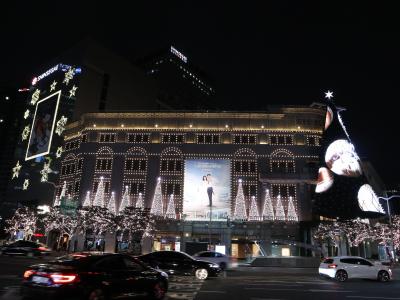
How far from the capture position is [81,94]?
73500 millimetres

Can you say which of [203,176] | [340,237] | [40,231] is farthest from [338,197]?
[40,231]

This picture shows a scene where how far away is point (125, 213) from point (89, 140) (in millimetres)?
17168

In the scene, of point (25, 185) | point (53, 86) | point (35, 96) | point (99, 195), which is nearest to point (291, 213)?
point (99, 195)

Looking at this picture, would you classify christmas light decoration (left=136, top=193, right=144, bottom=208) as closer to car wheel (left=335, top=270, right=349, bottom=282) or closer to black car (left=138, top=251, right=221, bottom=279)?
black car (left=138, top=251, right=221, bottom=279)

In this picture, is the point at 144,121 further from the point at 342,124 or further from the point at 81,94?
the point at 342,124

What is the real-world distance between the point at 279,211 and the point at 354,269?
1292 inches

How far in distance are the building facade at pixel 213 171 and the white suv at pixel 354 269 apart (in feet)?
99.6

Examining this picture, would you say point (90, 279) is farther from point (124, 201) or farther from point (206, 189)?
point (124, 201)

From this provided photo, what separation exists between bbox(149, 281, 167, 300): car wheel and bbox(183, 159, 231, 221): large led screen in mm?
41539

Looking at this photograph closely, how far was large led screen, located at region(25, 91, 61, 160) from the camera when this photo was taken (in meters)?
75.6

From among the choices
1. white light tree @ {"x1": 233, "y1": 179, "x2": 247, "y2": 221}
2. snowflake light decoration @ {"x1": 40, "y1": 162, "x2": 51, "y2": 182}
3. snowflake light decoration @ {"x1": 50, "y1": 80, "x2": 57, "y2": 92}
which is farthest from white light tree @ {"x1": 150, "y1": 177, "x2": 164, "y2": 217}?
snowflake light decoration @ {"x1": 50, "y1": 80, "x2": 57, "y2": 92}

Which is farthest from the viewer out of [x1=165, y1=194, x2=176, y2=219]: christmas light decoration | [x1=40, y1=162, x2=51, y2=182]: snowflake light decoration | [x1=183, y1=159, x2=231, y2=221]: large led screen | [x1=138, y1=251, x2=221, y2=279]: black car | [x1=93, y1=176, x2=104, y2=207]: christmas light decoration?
[x1=40, y1=162, x2=51, y2=182]: snowflake light decoration

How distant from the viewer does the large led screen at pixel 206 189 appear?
54344 millimetres

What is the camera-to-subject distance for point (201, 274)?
20484 mm
